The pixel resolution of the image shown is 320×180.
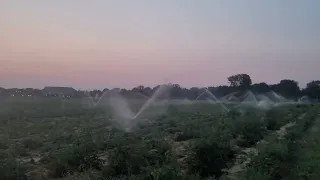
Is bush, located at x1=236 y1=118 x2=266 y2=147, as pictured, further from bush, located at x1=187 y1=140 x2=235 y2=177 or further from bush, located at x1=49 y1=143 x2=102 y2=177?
bush, located at x1=49 y1=143 x2=102 y2=177

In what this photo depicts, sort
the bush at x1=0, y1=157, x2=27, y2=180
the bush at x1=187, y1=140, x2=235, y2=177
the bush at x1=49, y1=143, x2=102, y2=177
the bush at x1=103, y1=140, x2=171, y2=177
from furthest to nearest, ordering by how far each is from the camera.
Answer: the bush at x1=49, y1=143, x2=102, y2=177
the bush at x1=187, y1=140, x2=235, y2=177
the bush at x1=103, y1=140, x2=171, y2=177
the bush at x1=0, y1=157, x2=27, y2=180

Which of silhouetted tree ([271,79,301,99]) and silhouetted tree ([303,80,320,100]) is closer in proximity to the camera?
silhouetted tree ([303,80,320,100])

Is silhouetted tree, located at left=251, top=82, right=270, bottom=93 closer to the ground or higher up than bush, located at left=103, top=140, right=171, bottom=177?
higher up

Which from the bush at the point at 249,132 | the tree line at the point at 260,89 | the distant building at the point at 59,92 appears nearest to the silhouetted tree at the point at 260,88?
the tree line at the point at 260,89

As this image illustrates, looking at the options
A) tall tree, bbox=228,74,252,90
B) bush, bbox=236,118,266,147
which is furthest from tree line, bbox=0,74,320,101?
bush, bbox=236,118,266,147

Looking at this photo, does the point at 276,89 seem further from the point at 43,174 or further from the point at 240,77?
the point at 43,174

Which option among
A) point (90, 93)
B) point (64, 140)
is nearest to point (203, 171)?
point (64, 140)

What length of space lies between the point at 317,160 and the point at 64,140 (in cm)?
1405

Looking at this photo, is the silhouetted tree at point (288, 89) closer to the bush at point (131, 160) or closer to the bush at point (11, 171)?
the bush at point (131, 160)

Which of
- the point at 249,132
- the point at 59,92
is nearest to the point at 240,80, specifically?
the point at 59,92

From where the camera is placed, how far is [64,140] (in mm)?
25016

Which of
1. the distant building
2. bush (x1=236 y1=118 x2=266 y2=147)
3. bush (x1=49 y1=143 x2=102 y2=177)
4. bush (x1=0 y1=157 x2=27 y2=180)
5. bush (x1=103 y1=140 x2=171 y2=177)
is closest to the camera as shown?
bush (x1=0 y1=157 x2=27 y2=180)

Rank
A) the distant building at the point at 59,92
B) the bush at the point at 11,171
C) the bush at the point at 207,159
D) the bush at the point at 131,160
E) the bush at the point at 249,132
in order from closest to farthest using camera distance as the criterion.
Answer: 1. the bush at the point at 11,171
2. the bush at the point at 131,160
3. the bush at the point at 207,159
4. the bush at the point at 249,132
5. the distant building at the point at 59,92

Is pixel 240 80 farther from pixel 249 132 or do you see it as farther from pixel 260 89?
pixel 249 132
